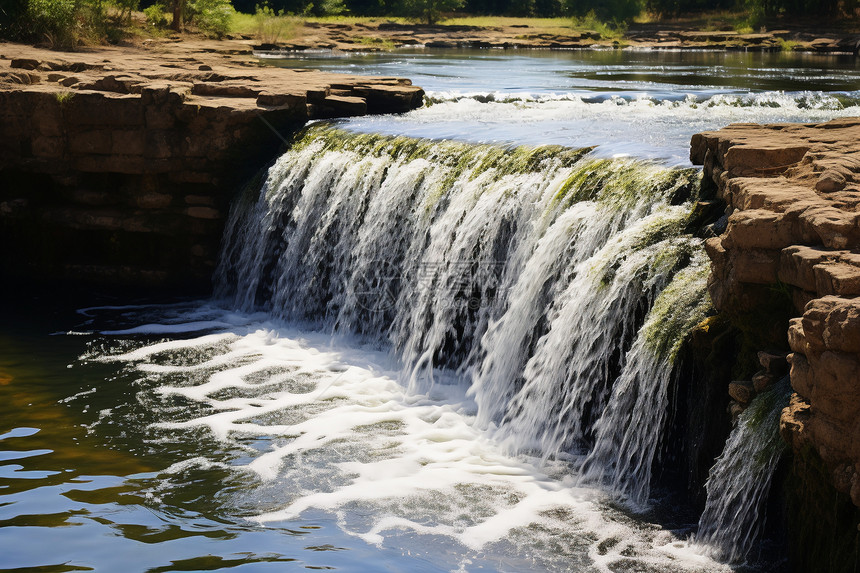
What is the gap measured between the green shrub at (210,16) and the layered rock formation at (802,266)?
21792 mm

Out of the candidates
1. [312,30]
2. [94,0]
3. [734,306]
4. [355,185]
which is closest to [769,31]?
[312,30]

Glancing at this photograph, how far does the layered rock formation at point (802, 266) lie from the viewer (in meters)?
3.89

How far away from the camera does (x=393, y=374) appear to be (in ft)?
27.0

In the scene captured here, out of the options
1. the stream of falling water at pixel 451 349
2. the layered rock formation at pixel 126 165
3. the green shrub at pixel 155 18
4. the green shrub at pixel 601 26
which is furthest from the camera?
the green shrub at pixel 601 26

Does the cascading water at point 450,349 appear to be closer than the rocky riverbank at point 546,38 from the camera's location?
Yes

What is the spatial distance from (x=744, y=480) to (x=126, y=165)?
7.97 metres

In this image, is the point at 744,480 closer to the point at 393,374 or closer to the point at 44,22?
the point at 393,374

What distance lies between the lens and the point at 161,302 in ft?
34.7

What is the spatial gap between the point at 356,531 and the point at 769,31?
29.8m

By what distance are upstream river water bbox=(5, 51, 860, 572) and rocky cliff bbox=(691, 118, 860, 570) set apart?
2.10ft

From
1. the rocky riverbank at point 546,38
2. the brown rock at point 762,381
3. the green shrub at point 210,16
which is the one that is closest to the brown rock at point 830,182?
the brown rock at point 762,381

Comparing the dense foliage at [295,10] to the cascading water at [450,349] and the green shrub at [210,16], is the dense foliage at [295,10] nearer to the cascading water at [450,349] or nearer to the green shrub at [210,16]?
the green shrub at [210,16]

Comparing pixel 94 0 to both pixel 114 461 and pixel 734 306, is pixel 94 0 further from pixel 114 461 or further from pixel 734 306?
pixel 734 306

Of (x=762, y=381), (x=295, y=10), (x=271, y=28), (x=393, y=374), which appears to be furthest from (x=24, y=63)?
(x=295, y=10)
